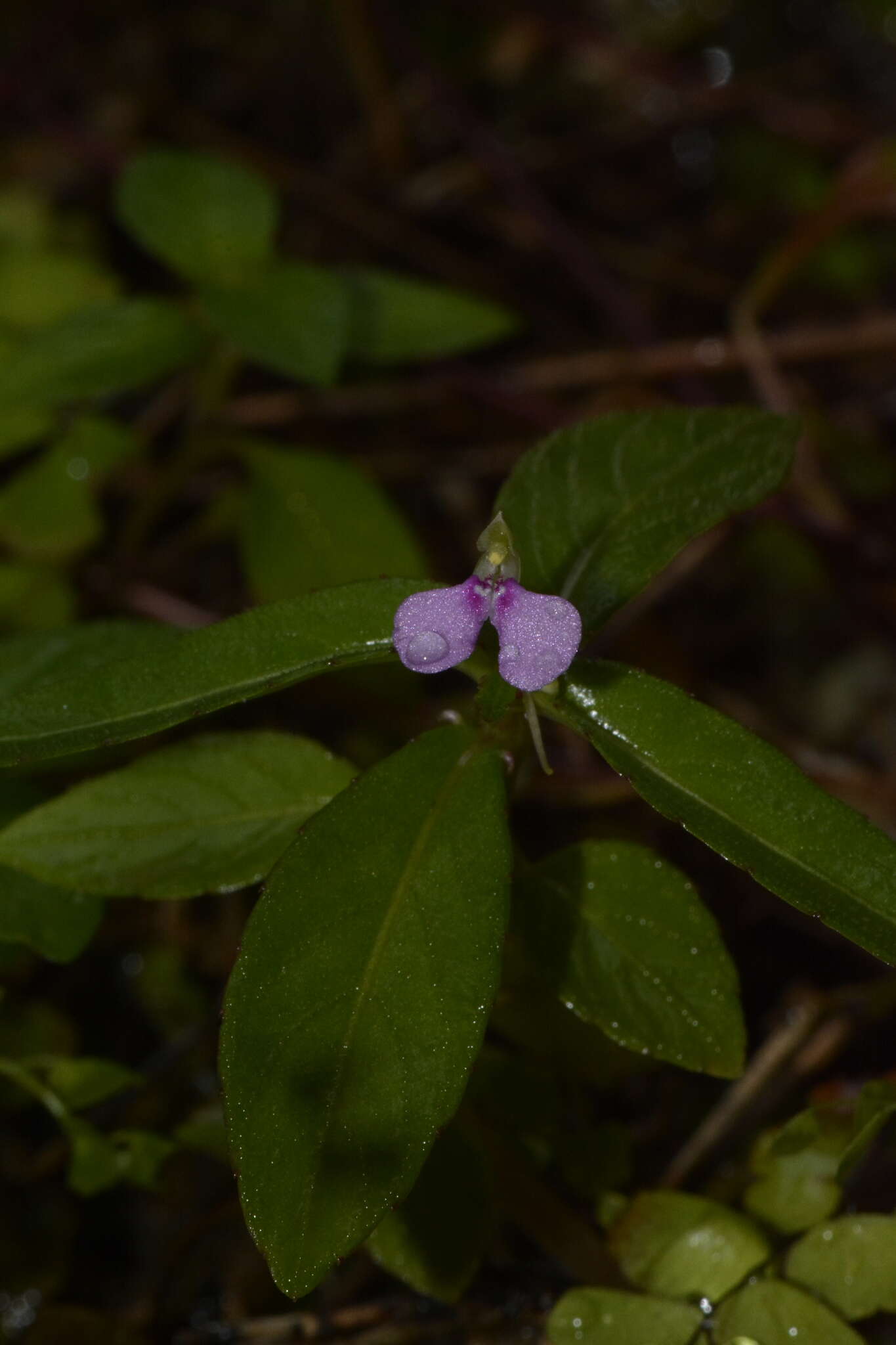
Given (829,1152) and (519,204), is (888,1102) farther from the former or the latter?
(519,204)

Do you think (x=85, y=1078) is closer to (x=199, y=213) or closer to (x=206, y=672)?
(x=206, y=672)

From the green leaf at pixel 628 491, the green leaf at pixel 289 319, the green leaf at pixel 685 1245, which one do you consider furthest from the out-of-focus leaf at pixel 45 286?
the green leaf at pixel 685 1245

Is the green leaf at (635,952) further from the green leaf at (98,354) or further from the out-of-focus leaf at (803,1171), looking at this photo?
the green leaf at (98,354)

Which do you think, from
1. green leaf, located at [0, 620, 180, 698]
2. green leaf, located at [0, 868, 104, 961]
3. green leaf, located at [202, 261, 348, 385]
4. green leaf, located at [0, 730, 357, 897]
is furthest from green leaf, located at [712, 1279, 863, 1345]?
green leaf, located at [202, 261, 348, 385]

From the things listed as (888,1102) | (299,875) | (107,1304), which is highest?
(299,875)

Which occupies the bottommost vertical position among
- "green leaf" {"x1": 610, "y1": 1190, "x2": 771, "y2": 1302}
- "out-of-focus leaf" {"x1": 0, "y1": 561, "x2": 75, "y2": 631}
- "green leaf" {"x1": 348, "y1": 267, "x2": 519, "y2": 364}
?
Answer: "green leaf" {"x1": 610, "y1": 1190, "x2": 771, "y2": 1302}

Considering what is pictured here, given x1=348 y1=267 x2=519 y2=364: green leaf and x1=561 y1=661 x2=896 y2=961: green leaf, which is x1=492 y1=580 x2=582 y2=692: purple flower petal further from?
x1=348 y1=267 x2=519 y2=364: green leaf

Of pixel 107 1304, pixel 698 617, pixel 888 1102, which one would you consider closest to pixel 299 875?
pixel 888 1102
